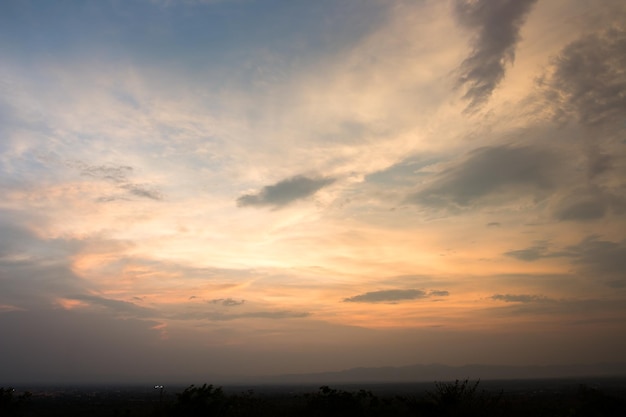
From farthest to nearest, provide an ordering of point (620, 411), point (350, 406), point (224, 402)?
1. point (620, 411)
2. point (350, 406)
3. point (224, 402)

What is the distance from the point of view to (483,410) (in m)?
22.2

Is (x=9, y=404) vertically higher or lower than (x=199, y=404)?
lower

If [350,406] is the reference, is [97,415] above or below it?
below

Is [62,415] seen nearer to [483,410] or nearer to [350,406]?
[350,406]

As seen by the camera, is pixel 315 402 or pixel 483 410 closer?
pixel 483 410

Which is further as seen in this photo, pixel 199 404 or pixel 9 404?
pixel 9 404

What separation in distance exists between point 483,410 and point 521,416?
1231 inches

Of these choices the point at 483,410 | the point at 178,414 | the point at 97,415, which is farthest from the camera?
the point at 97,415

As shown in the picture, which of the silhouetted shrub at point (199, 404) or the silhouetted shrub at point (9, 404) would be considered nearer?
the silhouetted shrub at point (199, 404)

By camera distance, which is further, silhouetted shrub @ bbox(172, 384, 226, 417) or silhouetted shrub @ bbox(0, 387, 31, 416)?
silhouetted shrub @ bbox(0, 387, 31, 416)

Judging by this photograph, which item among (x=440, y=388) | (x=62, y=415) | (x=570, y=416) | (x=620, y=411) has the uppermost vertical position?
(x=440, y=388)

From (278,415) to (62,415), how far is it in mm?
64641

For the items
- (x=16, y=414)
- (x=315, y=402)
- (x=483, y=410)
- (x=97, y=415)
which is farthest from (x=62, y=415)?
(x=483, y=410)

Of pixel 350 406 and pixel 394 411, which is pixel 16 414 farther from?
pixel 394 411
